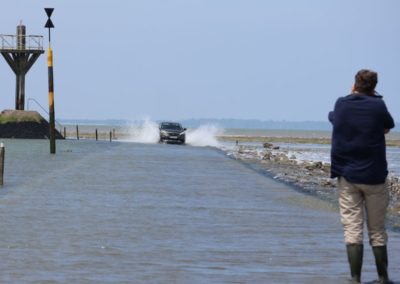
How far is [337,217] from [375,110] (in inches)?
346

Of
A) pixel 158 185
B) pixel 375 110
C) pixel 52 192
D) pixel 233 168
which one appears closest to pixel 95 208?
pixel 52 192

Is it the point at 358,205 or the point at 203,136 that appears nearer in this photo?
the point at 358,205

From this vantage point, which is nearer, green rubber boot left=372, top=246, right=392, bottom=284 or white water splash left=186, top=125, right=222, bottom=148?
green rubber boot left=372, top=246, right=392, bottom=284

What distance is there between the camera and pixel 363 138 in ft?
36.6

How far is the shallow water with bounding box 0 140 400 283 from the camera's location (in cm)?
1178

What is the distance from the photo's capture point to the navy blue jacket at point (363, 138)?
438 inches

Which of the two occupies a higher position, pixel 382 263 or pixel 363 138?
pixel 363 138

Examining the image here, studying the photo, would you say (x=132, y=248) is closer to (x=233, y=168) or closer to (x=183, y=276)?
(x=183, y=276)

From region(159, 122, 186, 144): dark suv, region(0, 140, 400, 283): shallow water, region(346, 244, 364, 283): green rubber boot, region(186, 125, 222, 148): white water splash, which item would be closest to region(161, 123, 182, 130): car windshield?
region(159, 122, 186, 144): dark suv

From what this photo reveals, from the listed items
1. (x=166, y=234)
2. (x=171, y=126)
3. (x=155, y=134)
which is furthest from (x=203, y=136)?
(x=166, y=234)

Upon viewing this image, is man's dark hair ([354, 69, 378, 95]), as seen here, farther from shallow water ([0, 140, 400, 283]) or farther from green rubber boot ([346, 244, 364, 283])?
shallow water ([0, 140, 400, 283])

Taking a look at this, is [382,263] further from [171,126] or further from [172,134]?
[171,126]

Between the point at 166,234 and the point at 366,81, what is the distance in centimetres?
540

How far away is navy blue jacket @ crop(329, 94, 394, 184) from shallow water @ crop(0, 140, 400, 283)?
121 cm
